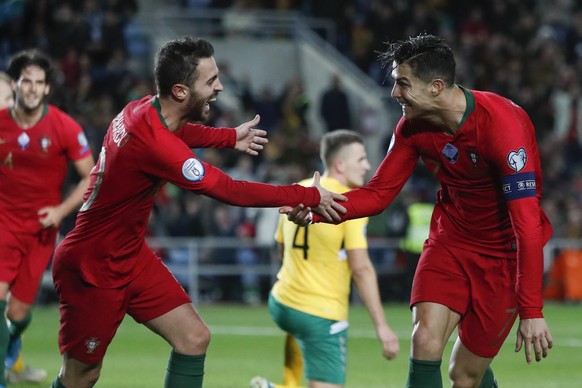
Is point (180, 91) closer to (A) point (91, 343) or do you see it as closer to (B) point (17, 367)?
(A) point (91, 343)

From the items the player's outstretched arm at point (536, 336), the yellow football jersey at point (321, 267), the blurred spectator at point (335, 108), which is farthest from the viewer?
the blurred spectator at point (335, 108)

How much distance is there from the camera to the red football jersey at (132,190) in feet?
21.6

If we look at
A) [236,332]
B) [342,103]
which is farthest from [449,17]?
[236,332]

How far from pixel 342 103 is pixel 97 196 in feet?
52.1

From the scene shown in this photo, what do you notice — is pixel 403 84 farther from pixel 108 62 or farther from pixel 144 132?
pixel 108 62

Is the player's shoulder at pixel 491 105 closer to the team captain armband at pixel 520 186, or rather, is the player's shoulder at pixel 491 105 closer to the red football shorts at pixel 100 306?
the team captain armband at pixel 520 186

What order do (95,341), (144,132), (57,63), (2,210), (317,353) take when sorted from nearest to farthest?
1. (144,132)
2. (95,341)
3. (317,353)
4. (2,210)
5. (57,63)

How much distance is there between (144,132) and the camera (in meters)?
6.57

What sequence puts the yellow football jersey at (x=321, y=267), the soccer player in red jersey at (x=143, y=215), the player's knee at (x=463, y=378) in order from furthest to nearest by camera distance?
the yellow football jersey at (x=321, y=267)
the player's knee at (x=463, y=378)
the soccer player in red jersey at (x=143, y=215)

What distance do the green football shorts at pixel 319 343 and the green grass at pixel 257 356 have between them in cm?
231

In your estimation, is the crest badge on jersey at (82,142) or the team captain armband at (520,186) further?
the crest badge on jersey at (82,142)

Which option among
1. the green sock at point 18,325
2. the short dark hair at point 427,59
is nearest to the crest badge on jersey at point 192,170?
the short dark hair at point 427,59

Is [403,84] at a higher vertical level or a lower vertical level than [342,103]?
lower

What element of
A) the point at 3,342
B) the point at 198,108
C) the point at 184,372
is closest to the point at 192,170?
the point at 198,108
